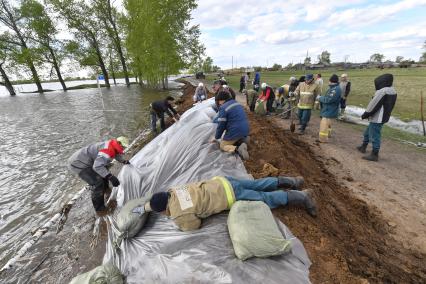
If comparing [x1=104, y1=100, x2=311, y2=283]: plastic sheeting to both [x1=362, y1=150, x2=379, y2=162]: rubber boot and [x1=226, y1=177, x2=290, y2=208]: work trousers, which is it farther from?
[x1=362, y1=150, x2=379, y2=162]: rubber boot

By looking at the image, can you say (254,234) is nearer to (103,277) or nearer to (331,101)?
(103,277)

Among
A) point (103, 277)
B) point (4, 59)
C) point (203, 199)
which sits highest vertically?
point (4, 59)

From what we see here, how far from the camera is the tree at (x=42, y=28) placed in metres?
27.7

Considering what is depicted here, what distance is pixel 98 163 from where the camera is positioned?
3777 mm

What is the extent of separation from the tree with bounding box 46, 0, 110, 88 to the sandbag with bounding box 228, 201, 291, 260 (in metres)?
35.7

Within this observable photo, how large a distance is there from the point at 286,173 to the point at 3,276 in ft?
15.0

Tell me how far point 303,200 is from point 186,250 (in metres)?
1.76

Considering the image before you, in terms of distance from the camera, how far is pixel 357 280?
2172mm

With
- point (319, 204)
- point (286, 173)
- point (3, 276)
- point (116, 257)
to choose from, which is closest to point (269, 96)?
point (286, 173)

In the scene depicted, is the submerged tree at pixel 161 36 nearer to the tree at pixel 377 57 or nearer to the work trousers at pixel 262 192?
the work trousers at pixel 262 192

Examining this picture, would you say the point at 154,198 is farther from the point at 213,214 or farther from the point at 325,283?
the point at 325,283

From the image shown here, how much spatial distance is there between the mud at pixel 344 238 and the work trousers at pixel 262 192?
15cm

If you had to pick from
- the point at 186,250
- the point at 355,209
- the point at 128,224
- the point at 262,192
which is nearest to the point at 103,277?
the point at 128,224

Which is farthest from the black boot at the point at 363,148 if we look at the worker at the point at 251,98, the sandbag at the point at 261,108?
the worker at the point at 251,98
